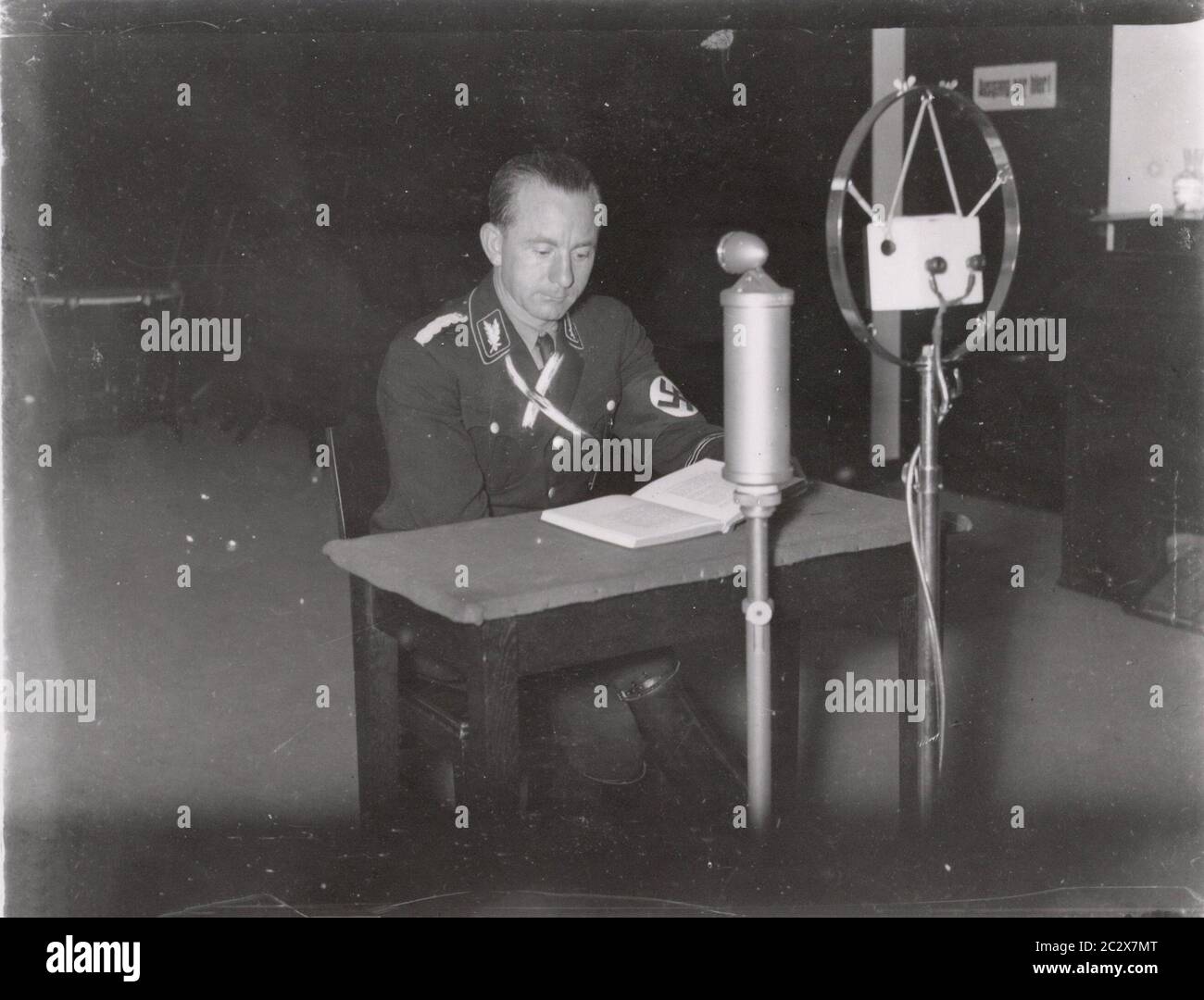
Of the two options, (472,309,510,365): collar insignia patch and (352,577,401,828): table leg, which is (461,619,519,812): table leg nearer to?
(352,577,401,828): table leg

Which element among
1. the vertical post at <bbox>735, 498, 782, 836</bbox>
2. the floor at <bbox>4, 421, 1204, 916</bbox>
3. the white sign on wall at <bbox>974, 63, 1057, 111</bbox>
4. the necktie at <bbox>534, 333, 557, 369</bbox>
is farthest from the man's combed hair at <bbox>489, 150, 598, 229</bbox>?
the white sign on wall at <bbox>974, 63, 1057, 111</bbox>

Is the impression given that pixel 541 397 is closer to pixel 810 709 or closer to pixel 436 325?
pixel 436 325

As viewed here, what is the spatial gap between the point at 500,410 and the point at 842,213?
3.61 ft

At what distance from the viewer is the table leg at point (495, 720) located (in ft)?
5.21

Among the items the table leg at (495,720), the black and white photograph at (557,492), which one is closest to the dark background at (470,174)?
the black and white photograph at (557,492)

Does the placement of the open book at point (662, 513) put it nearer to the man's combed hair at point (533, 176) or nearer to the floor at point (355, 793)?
the floor at point (355, 793)

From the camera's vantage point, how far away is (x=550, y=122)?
303 cm

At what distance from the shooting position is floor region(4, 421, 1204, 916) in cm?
180

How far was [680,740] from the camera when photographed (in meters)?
2.08

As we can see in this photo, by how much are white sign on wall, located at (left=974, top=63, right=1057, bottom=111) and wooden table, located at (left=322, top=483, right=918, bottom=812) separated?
1955 mm

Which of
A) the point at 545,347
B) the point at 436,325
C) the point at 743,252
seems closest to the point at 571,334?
the point at 545,347

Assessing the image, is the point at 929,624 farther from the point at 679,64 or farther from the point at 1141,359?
the point at 679,64

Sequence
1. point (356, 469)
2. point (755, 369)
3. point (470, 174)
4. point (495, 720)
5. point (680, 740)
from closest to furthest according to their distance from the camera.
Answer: point (755, 369) → point (495, 720) → point (680, 740) → point (356, 469) → point (470, 174)
